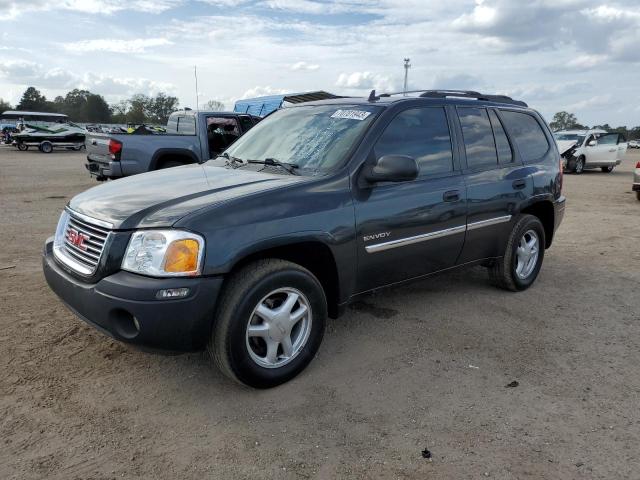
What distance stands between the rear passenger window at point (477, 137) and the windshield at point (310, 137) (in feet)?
3.14

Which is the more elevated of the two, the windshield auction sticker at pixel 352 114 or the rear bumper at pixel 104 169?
the windshield auction sticker at pixel 352 114

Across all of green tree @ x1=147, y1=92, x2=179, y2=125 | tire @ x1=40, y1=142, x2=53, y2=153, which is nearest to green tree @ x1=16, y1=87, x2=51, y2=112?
green tree @ x1=147, y1=92, x2=179, y2=125

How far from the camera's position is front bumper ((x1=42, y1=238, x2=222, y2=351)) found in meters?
2.60

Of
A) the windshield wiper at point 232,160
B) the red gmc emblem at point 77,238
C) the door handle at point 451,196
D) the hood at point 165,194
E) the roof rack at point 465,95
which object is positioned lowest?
the red gmc emblem at point 77,238

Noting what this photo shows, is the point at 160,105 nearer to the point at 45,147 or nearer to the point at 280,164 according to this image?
the point at 45,147

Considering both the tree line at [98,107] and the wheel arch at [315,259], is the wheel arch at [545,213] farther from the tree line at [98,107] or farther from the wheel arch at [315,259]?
the tree line at [98,107]

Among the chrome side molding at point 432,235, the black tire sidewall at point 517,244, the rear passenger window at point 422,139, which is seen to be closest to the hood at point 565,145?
the black tire sidewall at point 517,244

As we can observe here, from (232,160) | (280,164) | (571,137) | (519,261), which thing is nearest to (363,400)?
(280,164)

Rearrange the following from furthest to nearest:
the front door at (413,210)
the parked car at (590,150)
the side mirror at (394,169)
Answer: the parked car at (590,150), the front door at (413,210), the side mirror at (394,169)

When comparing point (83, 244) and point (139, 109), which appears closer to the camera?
point (83, 244)

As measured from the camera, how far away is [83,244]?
2.98 m

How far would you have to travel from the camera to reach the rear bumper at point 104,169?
9.12 meters

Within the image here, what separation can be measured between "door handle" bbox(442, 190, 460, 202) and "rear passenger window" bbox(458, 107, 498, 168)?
34 cm

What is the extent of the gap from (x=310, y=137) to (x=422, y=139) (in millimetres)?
871
